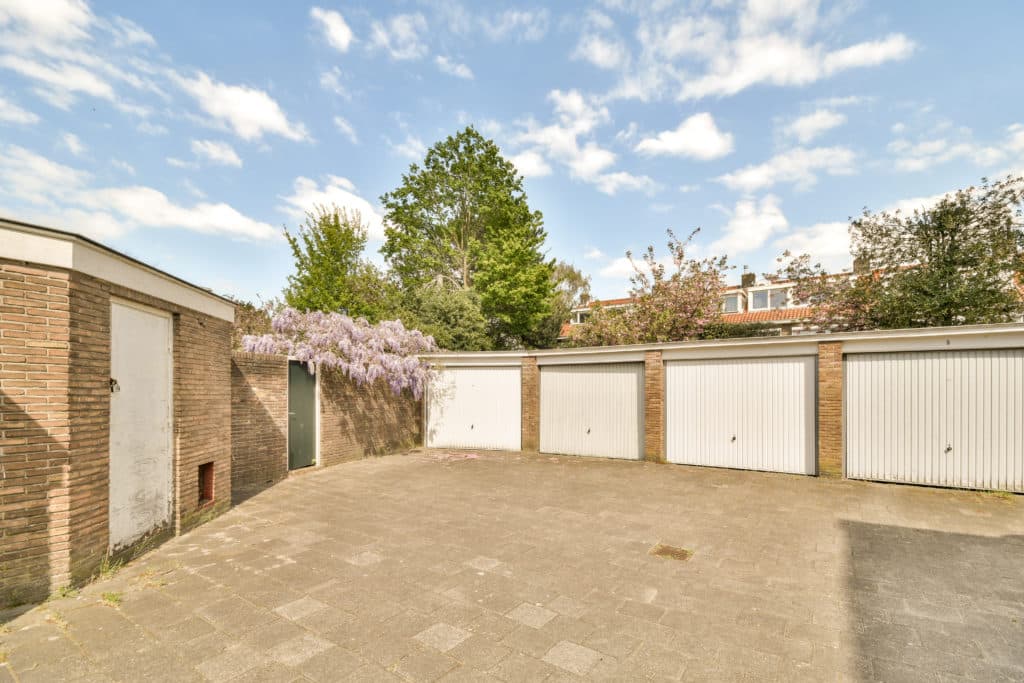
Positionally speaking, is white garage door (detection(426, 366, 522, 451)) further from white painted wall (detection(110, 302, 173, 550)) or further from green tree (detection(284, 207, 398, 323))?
white painted wall (detection(110, 302, 173, 550))

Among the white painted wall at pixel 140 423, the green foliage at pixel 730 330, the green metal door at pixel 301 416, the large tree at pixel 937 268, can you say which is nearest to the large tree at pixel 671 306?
the green foliage at pixel 730 330

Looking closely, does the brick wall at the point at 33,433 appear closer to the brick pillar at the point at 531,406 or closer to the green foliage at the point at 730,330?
the brick pillar at the point at 531,406

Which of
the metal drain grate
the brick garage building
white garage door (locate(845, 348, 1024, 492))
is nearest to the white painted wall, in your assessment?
the brick garage building

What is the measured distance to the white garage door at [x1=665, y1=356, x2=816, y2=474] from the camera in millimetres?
9562

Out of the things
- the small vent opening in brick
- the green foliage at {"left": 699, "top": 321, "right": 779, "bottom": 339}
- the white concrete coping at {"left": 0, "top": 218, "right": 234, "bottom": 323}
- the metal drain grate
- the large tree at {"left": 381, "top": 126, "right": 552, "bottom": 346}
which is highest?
the large tree at {"left": 381, "top": 126, "right": 552, "bottom": 346}

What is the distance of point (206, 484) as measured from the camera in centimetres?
646

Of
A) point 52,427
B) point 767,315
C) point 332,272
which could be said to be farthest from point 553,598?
point 767,315

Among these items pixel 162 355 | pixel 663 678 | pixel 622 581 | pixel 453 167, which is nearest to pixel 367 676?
pixel 663 678

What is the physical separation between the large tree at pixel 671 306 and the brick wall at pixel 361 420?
346 inches

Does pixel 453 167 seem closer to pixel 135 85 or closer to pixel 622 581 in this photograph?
pixel 135 85

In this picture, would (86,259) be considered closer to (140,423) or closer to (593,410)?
(140,423)

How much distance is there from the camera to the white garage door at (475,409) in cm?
1299

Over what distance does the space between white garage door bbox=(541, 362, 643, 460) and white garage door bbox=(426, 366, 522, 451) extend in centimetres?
96

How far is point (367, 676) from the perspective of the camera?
2.90m
